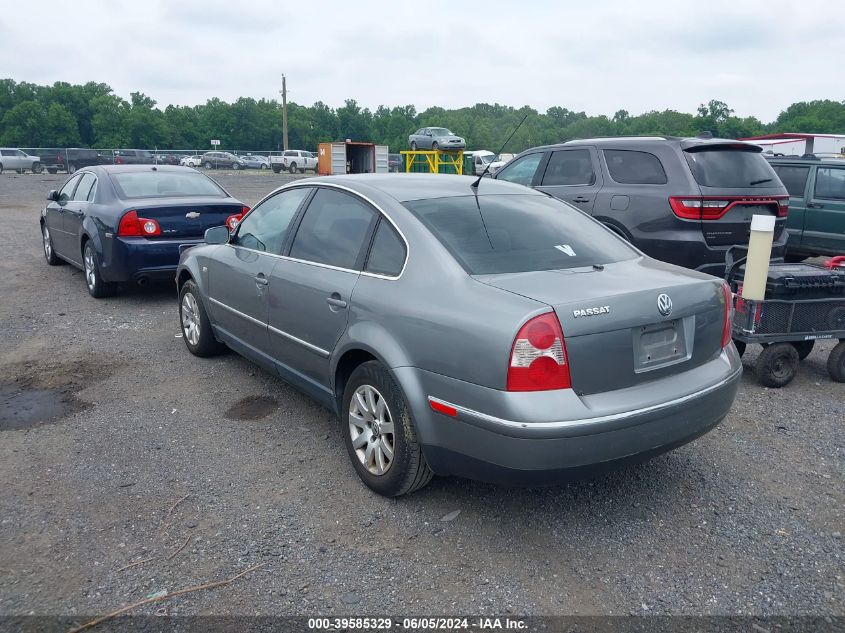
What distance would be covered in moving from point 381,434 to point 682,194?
Answer: 460 cm

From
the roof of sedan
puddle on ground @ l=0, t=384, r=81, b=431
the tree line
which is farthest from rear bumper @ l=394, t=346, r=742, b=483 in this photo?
the tree line

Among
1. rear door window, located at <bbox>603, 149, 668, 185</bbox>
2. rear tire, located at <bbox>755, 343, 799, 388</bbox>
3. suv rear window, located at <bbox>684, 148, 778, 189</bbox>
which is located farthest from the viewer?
rear door window, located at <bbox>603, 149, 668, 185</bbox>

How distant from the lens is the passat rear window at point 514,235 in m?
3.59

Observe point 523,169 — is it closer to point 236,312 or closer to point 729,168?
point 729,168

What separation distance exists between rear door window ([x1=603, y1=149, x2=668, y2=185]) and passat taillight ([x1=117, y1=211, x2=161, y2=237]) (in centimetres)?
510

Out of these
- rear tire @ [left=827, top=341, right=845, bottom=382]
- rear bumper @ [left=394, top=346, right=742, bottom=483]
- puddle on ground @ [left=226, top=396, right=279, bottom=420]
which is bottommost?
puddle on ground @ [left=226, top=396, right=279, bottom=420]

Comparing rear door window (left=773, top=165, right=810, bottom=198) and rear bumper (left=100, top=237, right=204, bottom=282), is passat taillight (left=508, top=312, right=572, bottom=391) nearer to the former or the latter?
rear bumper (left=100, top=237, right=204, bottom=282)

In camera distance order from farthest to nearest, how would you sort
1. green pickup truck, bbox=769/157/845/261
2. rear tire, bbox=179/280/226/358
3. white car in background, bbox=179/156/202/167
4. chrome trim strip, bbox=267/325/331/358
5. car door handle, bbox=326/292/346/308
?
white car in background, bbox=179/156/202/167 → green pickup truck, bbox=769/157/845/261 → rear tire, bbox=179/280/226/358 → chrome trim strip, bbox=267/325/331/358 → car door handle, bbox=326/292/346/308

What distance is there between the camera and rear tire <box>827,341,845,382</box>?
5.63 metres

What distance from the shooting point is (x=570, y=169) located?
328 inches

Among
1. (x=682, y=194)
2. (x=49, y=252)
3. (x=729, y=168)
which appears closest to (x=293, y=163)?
(x=49, y=252)

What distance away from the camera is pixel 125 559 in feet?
10.3

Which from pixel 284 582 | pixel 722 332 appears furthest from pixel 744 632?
pixel 284 582

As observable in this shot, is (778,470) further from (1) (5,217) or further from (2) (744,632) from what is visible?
(1) (5,217)
